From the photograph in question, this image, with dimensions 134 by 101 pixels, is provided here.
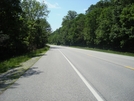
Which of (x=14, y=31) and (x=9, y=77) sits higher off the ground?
(x=14, y=31)

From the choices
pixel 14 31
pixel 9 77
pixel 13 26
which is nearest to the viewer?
pixel 9 77

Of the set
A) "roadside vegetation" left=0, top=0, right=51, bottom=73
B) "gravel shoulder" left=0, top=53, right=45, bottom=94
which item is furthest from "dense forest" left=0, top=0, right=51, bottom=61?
"gravel shoulder" left=0, top=53, right=45, bottom=94

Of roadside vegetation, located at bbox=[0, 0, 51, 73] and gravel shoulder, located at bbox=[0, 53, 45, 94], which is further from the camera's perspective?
roadside vegetation, located at bbox=[0, 0, 51, 73]

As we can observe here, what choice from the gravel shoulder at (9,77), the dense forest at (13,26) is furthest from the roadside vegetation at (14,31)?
the gravel shoulder at (9,77)

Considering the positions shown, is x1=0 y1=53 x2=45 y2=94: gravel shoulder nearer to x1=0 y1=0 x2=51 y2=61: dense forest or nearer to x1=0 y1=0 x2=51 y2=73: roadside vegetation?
x1=0 y1=0 x2=51 y2=73: roadside vegetation

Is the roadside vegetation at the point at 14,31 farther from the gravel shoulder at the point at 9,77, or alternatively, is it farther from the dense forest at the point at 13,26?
the gravel shoulder at the point at 9,77

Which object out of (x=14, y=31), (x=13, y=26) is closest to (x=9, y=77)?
(x=13, y=26)

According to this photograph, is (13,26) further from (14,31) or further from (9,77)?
(9,77)

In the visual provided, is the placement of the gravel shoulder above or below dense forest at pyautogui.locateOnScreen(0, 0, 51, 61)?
below

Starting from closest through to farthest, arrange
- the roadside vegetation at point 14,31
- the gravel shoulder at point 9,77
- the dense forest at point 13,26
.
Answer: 1. the gravel shoulder at point 9,77
2. the roadside vegetation at point 14,31
3. the dense forest at point 13,26

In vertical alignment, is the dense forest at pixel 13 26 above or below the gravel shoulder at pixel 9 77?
above

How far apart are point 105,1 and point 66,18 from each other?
44709mm

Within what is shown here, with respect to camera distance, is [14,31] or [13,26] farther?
[14,31]

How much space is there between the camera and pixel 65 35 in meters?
107
